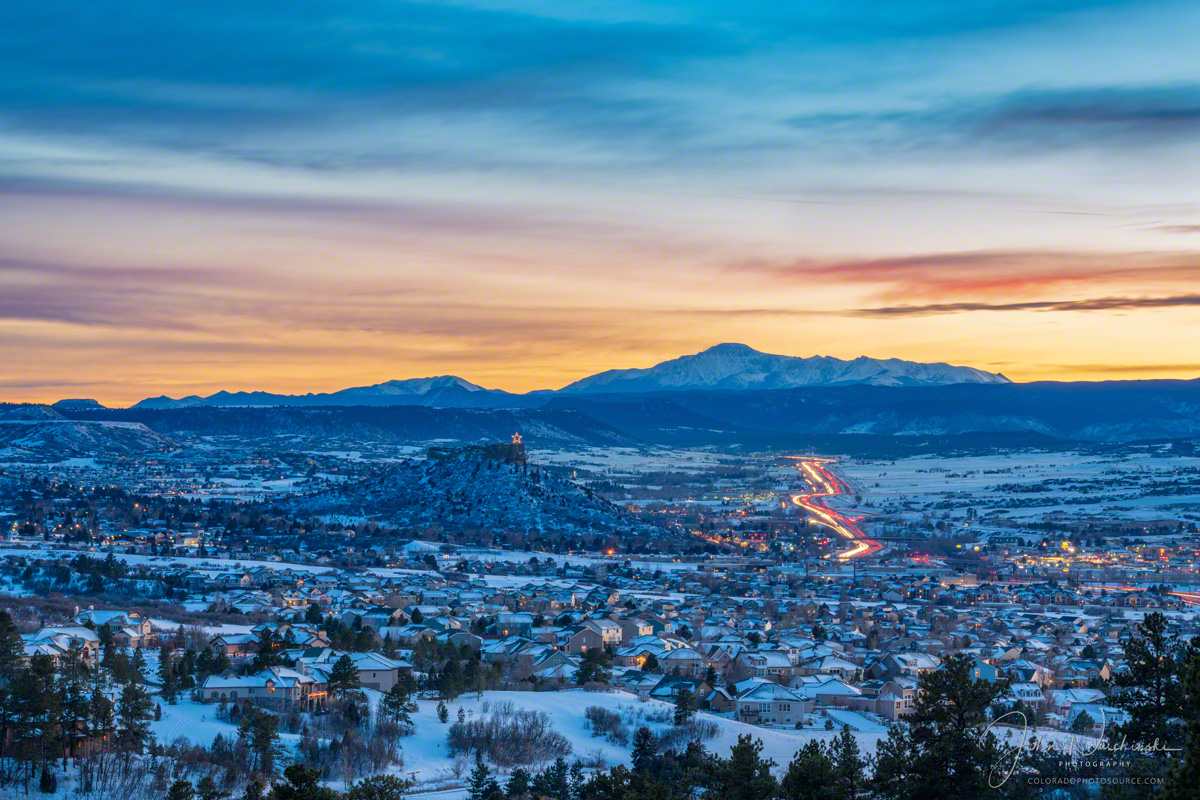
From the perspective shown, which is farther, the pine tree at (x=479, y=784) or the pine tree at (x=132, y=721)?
the pine tree at (x=132, y=721)

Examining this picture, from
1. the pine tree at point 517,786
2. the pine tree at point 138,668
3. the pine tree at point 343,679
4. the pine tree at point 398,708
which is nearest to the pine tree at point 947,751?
the pine tree at point 517,786

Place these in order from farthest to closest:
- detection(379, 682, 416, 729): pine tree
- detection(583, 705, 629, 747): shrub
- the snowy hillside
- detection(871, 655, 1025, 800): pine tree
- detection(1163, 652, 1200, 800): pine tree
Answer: the snowy hillside
detection(583, 705, 629, 747): shrub
detection(379, 682, 416, 729): pine tree
detection(871, 655, 1025, 800): pine tree
detection(1163, 652, 1200, 800): pine tree

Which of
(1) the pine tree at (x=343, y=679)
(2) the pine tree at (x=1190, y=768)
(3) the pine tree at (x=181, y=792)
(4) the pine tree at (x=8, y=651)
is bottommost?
(1) the pine tree at (x=343, y=679)

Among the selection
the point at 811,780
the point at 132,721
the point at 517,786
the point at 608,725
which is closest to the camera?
the point at 811,780

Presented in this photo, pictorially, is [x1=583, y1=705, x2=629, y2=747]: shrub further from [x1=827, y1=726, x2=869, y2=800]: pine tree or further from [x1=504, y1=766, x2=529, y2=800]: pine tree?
[x1=827, y1=726, x2=869, y2=800]: pine tree

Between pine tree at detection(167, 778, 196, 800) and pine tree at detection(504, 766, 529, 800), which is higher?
pine tree at detection(167, 778, 196, 800)

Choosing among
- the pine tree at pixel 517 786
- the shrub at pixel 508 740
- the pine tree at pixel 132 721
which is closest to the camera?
the pine tree at pixel 517 786

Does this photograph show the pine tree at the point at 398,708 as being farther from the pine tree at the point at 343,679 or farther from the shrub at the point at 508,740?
the pine tree at the point at 343,679

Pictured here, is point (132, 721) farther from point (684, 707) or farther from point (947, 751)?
point (947, 751)

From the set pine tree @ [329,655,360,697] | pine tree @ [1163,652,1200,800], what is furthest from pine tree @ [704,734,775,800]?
pine tree @ [329,655,360,697]

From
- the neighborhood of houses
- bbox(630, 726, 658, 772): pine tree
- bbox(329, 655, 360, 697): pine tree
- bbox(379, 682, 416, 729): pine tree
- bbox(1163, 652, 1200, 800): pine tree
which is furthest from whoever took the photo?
the neighborhood of houses

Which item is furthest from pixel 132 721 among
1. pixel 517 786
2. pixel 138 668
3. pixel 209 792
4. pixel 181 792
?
pixel 517 786

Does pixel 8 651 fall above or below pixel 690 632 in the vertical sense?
above

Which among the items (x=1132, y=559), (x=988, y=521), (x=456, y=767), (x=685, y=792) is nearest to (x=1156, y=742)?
(x=685, y=792)
